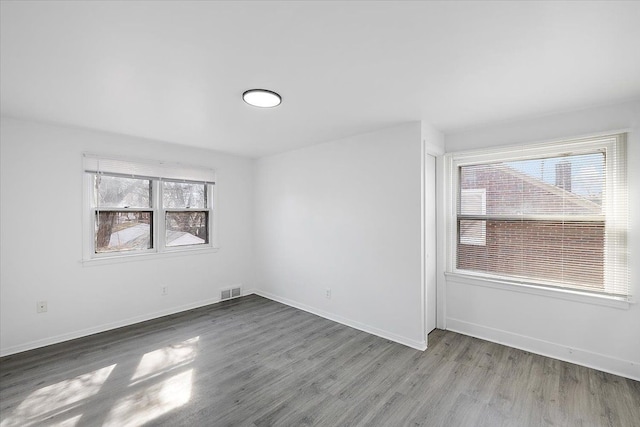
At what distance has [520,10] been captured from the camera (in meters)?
1.40

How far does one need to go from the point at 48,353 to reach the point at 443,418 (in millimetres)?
3873

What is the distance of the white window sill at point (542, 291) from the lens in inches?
101

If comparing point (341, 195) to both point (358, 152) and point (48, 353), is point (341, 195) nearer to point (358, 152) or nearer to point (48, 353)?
point (358, 152)

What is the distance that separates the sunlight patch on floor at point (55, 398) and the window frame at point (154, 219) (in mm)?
1478

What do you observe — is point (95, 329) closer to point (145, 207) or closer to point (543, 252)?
point (145, 207)

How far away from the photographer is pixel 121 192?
3.73 meters

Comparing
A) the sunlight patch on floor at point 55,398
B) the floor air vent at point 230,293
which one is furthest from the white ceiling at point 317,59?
the floor air vent at point 230,293

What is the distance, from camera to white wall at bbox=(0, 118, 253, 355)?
2.93m

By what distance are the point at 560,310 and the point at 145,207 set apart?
202 inches

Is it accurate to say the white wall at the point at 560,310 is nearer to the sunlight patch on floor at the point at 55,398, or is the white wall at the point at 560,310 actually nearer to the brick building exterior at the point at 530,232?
the brick building exterior at the point at 530,232

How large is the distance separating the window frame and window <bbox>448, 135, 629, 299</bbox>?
3617 millimetres

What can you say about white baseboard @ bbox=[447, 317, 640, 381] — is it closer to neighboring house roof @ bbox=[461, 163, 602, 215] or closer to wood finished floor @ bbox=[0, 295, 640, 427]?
wood finished floor @ bbox=[0, 295, 640, 427]

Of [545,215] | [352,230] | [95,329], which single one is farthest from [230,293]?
[545,215]

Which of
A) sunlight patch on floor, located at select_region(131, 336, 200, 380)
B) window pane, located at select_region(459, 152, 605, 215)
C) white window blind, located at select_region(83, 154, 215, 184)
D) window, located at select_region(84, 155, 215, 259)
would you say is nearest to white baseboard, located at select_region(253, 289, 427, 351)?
window, located at select_region(84, 155, 215, 259)
